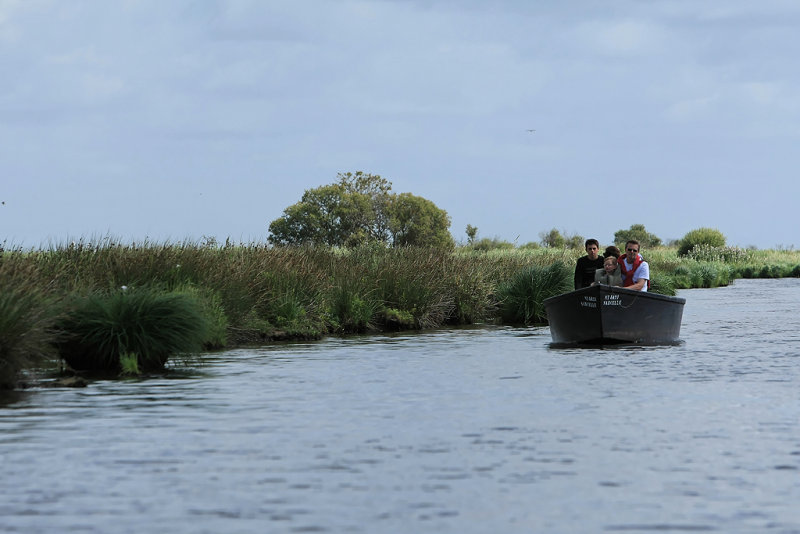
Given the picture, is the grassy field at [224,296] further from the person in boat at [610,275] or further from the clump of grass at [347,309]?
the person in boat at [610,275]

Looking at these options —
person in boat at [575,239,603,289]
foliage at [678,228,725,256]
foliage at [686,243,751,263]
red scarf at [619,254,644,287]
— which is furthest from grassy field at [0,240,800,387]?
foliage at [678,228,725,256]

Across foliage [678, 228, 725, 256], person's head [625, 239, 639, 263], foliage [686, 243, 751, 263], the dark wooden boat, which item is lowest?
the dark wooden boat

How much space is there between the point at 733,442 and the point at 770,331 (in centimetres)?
1718

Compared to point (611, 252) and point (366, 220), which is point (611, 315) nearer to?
point (611, 252)

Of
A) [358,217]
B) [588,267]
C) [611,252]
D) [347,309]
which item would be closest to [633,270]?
[611,252]

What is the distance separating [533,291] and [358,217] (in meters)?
55.3

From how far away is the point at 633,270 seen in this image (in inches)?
930

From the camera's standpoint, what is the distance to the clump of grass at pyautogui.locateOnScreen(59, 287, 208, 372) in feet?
58.0

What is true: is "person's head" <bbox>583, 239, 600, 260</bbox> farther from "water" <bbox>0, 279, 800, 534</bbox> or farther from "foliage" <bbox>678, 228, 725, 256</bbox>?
"foliage" <bbox>678, 228, 725, 256</bbox>

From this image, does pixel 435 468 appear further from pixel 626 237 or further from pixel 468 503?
pixel 626 237

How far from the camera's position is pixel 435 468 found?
31.4 ft

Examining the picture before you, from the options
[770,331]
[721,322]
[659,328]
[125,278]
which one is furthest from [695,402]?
[721,322]

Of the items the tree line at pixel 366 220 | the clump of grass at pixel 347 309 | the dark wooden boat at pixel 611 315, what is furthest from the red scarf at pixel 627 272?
the tree line at pixel 366 220

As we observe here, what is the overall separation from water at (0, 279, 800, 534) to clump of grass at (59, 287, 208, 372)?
26.6 inches
